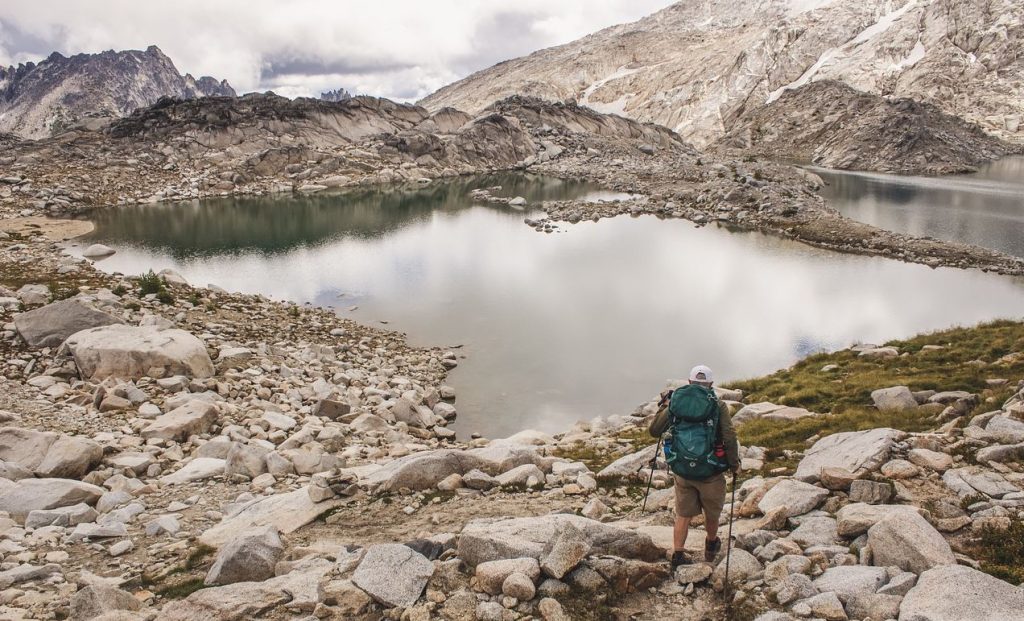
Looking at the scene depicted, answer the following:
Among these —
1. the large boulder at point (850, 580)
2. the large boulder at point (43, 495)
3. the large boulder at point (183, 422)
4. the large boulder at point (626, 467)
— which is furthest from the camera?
the large boulder at point (183, 422)

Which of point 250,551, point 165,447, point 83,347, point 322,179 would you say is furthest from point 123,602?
point 322,179

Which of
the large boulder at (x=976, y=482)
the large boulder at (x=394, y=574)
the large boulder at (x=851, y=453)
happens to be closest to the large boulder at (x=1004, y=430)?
the large boulder at (x=976, y=482)

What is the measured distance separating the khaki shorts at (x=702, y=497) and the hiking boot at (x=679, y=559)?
48 centimetres

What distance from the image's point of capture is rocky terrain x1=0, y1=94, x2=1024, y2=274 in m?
59.0

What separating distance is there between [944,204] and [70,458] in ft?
284

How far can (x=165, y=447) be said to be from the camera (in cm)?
1282

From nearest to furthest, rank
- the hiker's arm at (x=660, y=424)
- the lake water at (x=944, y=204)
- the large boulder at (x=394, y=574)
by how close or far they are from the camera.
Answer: the large boulder at (x=394, y=574) < the hiker's arm at (x=660, y=424) < the lake water at (x=944, y=204)

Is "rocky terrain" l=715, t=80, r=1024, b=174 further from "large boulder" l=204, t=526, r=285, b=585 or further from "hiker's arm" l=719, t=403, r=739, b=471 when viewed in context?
"large boulder" l=204, t=526, r=285, b=585

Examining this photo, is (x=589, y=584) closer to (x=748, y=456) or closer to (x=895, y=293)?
(x=748, y=456)

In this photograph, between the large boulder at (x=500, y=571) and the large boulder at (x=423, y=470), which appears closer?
the large boulder at (x=500, y=571)

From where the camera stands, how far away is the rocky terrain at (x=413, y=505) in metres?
6.23

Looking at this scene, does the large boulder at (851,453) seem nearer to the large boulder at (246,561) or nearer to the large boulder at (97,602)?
the large boulder at (246,561)

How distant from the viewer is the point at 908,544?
607cm

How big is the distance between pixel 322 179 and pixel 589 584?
91.1m
